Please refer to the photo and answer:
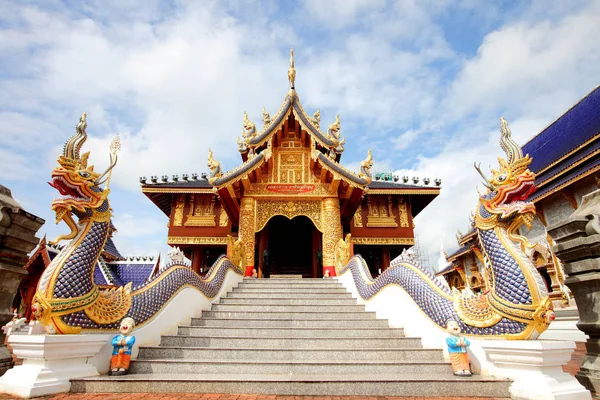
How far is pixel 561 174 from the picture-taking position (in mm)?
8789

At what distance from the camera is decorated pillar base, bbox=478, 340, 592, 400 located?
2.74 meters

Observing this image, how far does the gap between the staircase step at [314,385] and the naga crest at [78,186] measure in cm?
169

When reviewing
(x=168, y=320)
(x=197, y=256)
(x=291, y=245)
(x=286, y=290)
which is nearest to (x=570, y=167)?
(x=286, y=290)

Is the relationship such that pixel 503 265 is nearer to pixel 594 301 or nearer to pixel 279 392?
pixel 594 301

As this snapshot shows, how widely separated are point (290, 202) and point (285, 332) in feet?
17.9

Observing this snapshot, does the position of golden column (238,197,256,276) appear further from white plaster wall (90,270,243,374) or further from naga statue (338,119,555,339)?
naga statue (338,119,555,339)

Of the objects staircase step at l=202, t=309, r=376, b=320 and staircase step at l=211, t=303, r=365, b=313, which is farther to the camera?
staircase step at l=211, t=303, r=365, b=313

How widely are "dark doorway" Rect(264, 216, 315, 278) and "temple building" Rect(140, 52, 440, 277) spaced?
0.15ft

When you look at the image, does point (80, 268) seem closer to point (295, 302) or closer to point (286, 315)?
point (286, 315)

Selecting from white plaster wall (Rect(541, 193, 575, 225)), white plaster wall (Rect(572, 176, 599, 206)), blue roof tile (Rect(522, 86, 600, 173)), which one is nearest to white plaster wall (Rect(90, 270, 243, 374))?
white plaster wall (Rect(572, 176, 599, 206))

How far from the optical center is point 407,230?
12.2 meters

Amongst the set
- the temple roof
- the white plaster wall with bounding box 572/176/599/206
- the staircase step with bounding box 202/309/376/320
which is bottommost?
the staircase step with bounding box 202/309/376/320

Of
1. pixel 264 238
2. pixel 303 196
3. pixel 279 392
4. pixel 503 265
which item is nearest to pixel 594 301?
pixel 503 265

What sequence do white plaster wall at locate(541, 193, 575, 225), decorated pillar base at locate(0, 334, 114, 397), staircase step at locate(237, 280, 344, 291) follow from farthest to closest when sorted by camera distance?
white plaster wall at locate(541, 193, 575, 225), staircase step at locate(237, 280, 344, 291), decorated pillar base at locate(0, 334, 114, 397)
